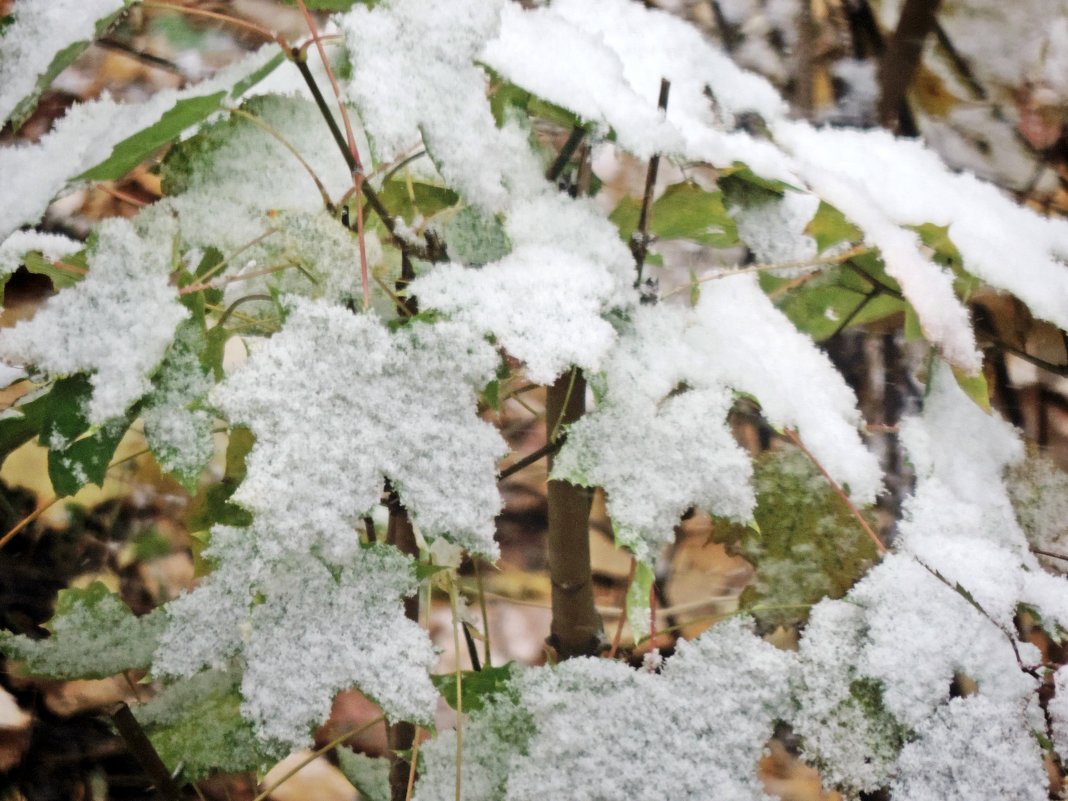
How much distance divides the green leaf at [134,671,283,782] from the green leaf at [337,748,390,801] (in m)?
0.18

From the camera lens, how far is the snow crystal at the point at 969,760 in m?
0.43

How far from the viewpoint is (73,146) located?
47 centimetres

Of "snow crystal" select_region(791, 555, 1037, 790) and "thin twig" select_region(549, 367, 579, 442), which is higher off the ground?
"thin twig" select_region(549, 367, 579, 442)

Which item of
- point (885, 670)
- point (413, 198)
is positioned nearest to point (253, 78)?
point (413, 198)

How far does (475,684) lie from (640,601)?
152 mm

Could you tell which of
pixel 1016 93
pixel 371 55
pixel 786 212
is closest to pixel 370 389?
pixel 371 55

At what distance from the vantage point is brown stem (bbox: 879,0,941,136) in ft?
3.58

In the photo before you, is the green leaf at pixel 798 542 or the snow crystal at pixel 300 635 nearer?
the snow crystal at pixel 300 635

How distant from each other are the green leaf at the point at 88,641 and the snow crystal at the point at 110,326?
0.18 meters

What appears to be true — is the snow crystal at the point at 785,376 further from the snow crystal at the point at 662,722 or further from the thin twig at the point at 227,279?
the thin twig at the point at 227,279

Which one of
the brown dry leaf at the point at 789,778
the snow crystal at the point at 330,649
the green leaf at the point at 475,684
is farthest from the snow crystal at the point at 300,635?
the brown dry leaf at the point at 789,778

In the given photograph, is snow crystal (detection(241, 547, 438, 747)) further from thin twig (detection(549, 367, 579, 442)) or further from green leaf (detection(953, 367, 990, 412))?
green leaf (detection(953, 367, 990, 412))

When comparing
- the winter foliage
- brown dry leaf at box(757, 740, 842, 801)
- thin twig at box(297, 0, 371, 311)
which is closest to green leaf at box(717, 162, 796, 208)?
the winter foliage

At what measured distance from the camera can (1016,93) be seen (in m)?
1.37
